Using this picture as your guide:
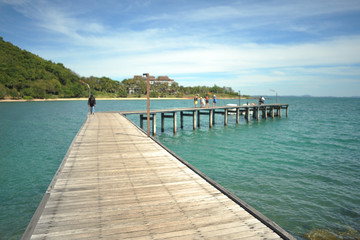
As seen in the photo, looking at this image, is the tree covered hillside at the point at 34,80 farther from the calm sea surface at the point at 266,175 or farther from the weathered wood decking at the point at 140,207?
the weathered wood decking at the point at 140,207

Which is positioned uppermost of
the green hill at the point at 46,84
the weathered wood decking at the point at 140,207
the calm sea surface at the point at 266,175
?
the green hill at the point at 46,84

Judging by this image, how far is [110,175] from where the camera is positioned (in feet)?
21.0

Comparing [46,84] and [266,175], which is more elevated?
[46,84]

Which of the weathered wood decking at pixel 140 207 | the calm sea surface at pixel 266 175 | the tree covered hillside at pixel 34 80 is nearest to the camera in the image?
the weathered wood decking at pixel 140 207

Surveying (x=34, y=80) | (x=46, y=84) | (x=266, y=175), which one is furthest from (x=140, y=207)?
(x=34, y=80)

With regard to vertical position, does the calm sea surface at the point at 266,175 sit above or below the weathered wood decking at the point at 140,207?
below

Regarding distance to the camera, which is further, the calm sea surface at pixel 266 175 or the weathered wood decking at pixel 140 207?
the calm sea surface at pixel 266 175

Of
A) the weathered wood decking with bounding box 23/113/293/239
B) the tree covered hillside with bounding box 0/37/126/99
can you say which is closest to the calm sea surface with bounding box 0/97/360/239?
the weathered wood decking with bounding box 23/113/293/239

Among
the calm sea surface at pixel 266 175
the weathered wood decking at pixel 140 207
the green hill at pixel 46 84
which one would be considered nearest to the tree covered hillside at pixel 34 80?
the green hill at pixel 46 84

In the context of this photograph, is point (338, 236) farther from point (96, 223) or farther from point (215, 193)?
point (96, 223)

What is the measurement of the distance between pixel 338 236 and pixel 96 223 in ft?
22.2

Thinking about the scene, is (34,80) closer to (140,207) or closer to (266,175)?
(266,175)

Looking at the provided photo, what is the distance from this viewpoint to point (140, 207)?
4.49m

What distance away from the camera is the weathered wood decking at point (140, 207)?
3.65 m
